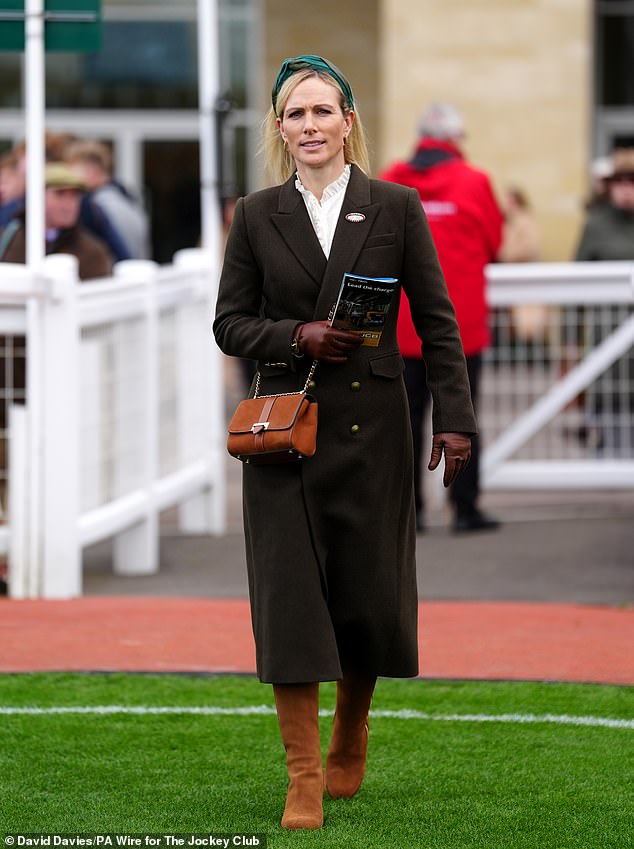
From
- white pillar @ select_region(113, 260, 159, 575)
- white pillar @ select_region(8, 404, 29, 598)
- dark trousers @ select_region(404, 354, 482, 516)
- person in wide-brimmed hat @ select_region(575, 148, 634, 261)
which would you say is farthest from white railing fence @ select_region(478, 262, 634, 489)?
white pillar @ select_region(8, 404, 29, 598)

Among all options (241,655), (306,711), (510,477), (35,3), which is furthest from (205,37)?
(306,711)

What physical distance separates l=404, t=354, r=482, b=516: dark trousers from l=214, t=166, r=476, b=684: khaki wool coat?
4.35m

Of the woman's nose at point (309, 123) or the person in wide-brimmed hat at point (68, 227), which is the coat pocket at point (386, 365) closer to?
the woman's nose at point (309, 123)

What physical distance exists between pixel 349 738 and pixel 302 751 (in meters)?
0.28

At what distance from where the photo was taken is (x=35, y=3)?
811cm

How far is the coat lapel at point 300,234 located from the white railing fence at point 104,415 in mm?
3244

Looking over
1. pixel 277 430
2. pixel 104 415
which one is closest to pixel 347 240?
pixel 277 430

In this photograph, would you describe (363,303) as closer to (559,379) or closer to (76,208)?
(76,208)

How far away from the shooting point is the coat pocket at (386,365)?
4.89m

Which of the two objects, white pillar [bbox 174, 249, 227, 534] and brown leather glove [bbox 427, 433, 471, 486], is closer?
brown leather glove [bbox 427, 433, 471, 486]

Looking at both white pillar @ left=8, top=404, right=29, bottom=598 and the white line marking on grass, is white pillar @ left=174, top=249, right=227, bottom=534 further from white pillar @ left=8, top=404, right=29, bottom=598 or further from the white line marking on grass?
the white line marking on grass

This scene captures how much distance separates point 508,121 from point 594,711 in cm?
1315

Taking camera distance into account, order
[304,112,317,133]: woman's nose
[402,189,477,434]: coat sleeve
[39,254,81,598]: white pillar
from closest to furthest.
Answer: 1. [304,112,317,133]: woman's nose
2. [402,189,477,434]: coat sleeve
3. [39,254,81,598]: white pillar

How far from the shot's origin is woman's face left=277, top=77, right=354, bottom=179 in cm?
483
